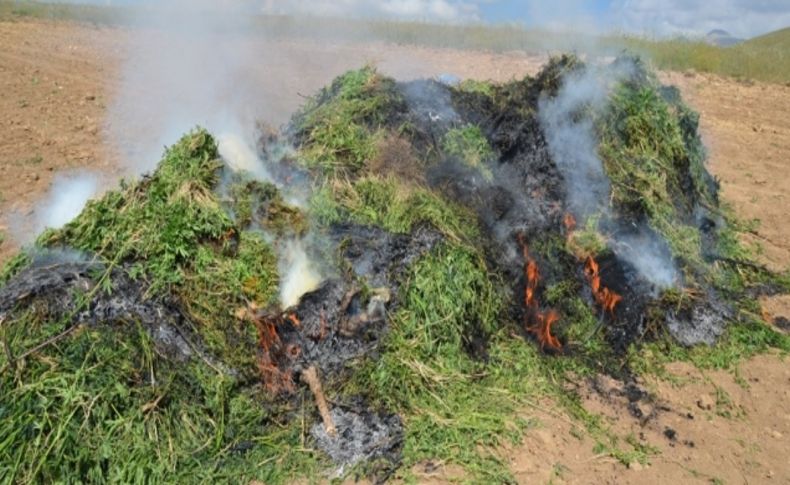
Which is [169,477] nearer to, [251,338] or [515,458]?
[251,338]

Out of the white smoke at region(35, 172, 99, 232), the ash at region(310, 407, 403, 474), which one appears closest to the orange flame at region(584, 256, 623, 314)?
the ash at region(310, 407, 403, 474)

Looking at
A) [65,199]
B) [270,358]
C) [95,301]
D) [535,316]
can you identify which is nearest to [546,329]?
[535,316]

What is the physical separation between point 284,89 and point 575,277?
8862mm

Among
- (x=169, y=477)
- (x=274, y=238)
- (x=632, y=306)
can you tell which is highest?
(x=274, y=238)

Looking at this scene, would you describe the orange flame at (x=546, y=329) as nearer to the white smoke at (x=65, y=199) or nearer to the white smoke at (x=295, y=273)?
the white smoke at (x=295, y=273)

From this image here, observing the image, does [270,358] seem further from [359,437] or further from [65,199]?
[65,199]

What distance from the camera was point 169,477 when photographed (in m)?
3.33

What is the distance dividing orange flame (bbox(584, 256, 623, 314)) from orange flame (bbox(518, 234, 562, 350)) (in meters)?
0.37

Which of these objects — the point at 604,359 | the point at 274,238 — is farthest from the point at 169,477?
the point at 604,359

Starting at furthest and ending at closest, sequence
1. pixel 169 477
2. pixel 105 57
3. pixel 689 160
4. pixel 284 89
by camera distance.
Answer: pixel 105 57, pixel 284 89, pixel 689 160, pixel 169 477

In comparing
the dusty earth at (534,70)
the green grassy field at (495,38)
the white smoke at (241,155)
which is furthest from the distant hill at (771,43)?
the white smoke at (241,155)

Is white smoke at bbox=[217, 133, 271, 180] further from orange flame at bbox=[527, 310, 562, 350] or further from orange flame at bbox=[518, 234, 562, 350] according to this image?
orange flame at bbox=[527, 310, 562, 350]

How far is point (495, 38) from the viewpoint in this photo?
18828mm

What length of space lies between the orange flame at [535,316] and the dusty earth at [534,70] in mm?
428
